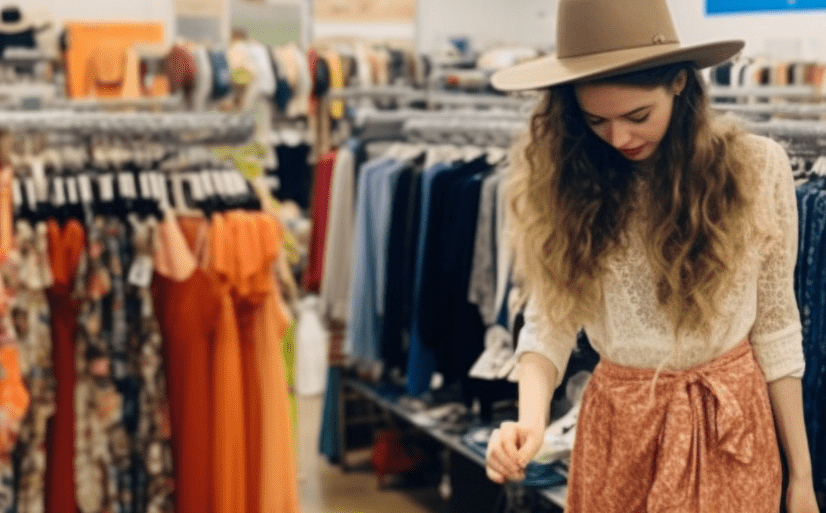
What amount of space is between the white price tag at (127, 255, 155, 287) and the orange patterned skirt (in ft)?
4.98

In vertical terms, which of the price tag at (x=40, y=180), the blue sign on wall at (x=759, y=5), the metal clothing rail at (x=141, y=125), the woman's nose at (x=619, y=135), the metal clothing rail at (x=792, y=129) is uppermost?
the blue sign on wall at (x=759, y=5)

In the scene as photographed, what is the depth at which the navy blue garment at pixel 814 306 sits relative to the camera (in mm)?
2193

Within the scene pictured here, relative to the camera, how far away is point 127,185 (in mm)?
3012

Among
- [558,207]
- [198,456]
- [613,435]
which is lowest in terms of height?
[198,456]

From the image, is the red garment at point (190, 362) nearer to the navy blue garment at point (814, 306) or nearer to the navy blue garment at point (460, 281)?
the navy blue garment at point (460, 281)

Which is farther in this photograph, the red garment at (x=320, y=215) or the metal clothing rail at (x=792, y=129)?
the red garment at (x=320, y=215)

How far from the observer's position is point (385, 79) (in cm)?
674

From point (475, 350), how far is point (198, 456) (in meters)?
0.93

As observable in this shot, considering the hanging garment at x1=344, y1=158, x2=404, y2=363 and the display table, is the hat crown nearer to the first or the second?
the display table

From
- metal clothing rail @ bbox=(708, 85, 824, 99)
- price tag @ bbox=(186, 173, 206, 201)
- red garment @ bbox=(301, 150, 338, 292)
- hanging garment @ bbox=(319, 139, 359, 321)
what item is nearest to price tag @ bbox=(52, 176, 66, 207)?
price tag @ bbox=(186, 173, 206, 201)

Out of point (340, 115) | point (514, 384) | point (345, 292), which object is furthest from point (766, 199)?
point (340, 115)

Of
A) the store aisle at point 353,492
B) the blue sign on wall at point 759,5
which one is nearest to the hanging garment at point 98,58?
the store aisle at point 353,492

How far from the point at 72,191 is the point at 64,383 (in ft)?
1.73

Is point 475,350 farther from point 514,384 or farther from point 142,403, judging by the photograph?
point 142,403
